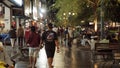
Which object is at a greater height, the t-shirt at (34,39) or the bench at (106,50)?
the t-shirt at (34,39)

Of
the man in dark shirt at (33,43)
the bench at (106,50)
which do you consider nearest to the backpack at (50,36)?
the man in dark shirt at (33,43)


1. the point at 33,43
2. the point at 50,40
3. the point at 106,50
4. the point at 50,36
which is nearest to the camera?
the point at 50,36

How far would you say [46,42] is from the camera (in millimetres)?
15977

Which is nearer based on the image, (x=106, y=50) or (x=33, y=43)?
(x=33, y=43)

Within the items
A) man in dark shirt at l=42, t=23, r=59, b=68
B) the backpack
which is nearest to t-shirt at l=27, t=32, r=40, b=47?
man in dark shirt at l=42, t=23, r=59, b=68

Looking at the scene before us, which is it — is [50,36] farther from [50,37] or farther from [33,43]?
[33,43]

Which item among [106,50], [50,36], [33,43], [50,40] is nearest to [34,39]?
[33,43]

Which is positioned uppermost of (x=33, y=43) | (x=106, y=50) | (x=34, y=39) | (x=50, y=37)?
(x=50, y=37)

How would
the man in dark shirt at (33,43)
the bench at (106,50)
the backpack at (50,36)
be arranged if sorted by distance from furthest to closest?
the bench at (106,50)
the man in dark shirt at (33,43)
the backpack at (50,36)

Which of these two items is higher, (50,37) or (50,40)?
(50,37)

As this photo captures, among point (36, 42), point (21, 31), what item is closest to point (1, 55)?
point (36, 42)

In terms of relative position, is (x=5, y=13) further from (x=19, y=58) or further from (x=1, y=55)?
(x=1, y=55)

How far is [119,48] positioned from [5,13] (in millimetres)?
17650

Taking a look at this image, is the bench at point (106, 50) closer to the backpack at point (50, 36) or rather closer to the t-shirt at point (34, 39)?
the t-shirt at point (34, 39)
